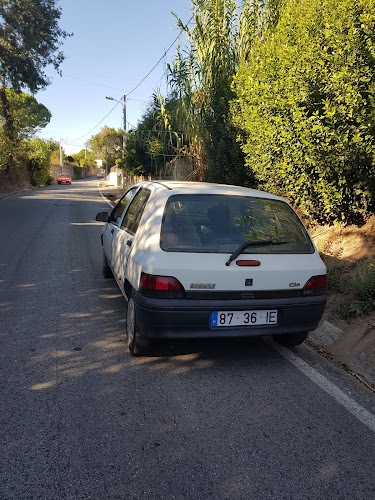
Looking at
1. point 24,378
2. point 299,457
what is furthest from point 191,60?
point 299,457

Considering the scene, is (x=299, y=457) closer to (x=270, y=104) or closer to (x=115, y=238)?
(x=115, y=238)

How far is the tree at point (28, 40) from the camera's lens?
68.2ft

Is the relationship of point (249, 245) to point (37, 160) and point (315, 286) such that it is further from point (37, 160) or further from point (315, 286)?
point (37, 160)

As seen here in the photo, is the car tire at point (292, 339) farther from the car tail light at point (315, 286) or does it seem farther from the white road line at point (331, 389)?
the car tail light at point (315, 286)

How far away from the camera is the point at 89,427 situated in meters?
2.66

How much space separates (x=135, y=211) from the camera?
14.5ft

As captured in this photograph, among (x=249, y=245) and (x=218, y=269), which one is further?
(x=249, y=245)

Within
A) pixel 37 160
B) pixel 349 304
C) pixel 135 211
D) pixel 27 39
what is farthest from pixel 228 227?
pixel 37 160

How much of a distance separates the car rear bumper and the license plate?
34 mm

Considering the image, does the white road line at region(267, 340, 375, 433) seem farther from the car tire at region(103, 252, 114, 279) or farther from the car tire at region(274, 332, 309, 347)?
the car tire at region(103, 252, 114, 279)

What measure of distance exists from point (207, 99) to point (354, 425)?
8.33 meters

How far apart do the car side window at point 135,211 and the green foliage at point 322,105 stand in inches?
89.3

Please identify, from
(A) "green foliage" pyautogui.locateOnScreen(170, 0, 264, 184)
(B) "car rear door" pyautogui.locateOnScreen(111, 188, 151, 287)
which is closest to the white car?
(B) "car rear door" pyautogui.locateOnScreen(111, 188, 151, 287)

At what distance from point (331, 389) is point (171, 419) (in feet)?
4.46
